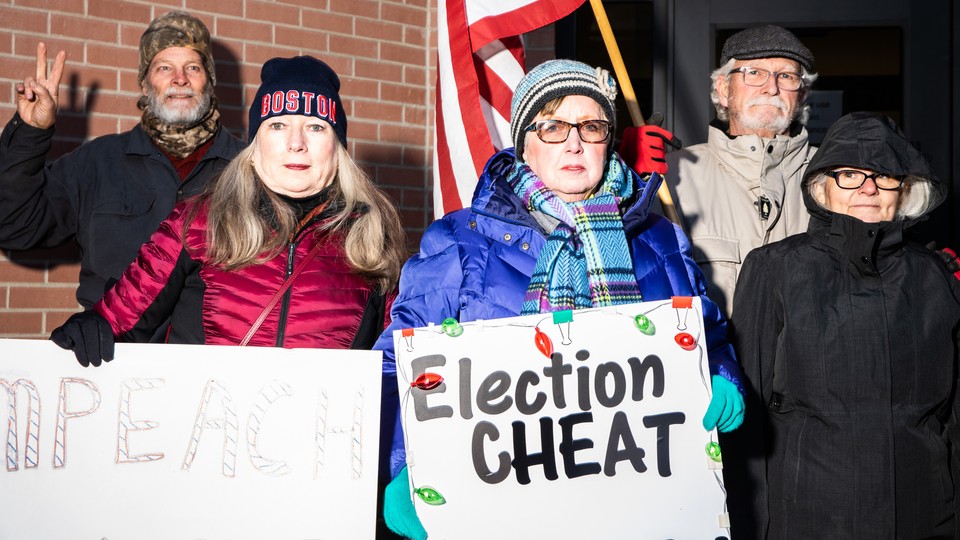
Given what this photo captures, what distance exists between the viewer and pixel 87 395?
232cm

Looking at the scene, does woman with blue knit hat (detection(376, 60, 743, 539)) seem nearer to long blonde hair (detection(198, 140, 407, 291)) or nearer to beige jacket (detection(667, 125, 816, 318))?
long blonde hair (detection(198, 140, 407, 291))

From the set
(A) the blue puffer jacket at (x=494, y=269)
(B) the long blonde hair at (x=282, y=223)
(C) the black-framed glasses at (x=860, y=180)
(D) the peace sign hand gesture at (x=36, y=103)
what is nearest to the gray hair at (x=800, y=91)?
(C) the black-framed glasses at (x=860, y=180)

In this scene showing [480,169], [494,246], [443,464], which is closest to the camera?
[443,464]

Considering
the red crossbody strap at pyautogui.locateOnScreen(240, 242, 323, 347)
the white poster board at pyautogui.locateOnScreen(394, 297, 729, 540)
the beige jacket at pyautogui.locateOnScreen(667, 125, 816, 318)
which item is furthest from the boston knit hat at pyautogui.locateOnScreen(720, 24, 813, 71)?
the red crossbody strap at pyautogui.locateOnScreen(240, 242, 323, 347)

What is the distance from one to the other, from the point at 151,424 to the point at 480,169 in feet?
6.22

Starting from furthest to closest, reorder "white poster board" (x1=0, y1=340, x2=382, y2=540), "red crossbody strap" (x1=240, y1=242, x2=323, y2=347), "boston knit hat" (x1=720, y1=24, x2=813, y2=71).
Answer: "boston knit hat" (x1=720, y1=24, x2=813, y2=71)
"red crossbody strap" (x1=240, y1=242, x2=323, y2=347)
"white poster board" (x1=0, y1=340, x2=382, y2=540)

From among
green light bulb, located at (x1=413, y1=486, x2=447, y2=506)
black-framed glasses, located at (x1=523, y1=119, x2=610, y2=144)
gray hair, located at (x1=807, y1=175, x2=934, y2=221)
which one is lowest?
green light bulb, located at (x1=413, y1=486, x2=447, y2=506)

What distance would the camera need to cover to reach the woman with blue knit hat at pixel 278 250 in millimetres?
2598

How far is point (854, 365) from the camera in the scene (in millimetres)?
2684

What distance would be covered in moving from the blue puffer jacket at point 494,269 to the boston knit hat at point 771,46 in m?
1.20

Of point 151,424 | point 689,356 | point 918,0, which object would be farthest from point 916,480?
point 918,0

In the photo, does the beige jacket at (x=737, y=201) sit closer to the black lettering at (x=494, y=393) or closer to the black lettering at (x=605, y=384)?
the black lettering at (x=605, y=384)

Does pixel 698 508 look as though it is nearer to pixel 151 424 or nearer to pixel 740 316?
pixel 740 316

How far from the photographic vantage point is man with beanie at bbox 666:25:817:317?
3371 mm
